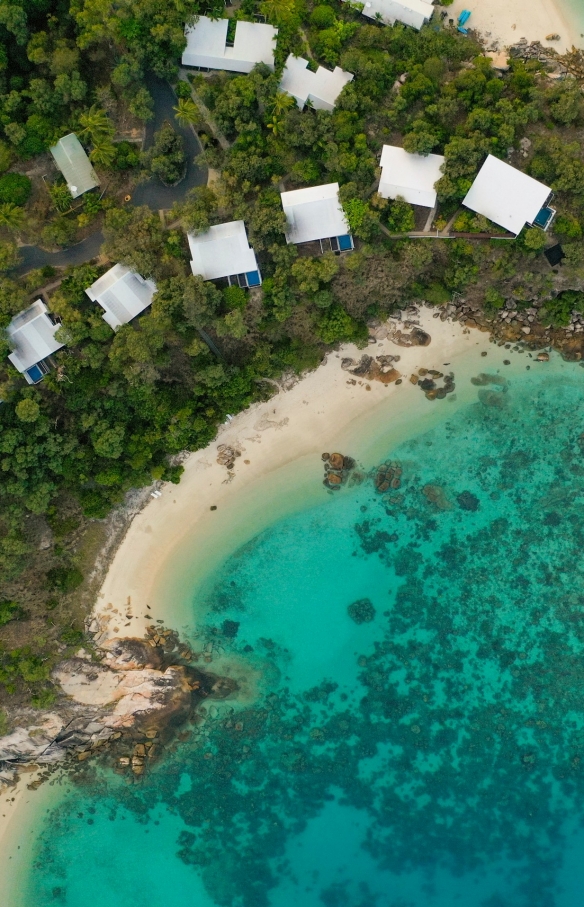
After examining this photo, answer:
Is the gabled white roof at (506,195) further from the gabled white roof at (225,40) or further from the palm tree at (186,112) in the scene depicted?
the palm tree at (186,112)

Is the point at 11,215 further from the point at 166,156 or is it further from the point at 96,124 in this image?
the point at 166,156

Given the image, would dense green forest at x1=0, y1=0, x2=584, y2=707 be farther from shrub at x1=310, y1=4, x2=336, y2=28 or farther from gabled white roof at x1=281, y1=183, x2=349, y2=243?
gabled white roof at x1=281, y1=183, x2=349, y2=243

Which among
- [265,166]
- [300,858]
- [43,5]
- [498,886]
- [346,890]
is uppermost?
[43,5]

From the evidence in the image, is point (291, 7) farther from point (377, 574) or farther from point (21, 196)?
point (377, 574)

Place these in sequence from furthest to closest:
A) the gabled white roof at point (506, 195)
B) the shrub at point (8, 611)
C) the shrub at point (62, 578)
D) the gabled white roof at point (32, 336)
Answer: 1. the shrub at point (62, 578)
2. the shrub at point (8, 611)
3. the gabled white roof at point (32, 336)
4. the gabled white roof at point (506, 195)

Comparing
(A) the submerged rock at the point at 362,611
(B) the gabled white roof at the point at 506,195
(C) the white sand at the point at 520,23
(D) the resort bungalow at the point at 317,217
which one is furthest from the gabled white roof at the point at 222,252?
(A) the submerged rock at the point at 362,611

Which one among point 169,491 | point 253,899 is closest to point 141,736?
point 253,899

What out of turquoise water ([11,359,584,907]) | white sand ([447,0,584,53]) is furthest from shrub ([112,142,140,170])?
turquoise water ([11,359,584,907])
